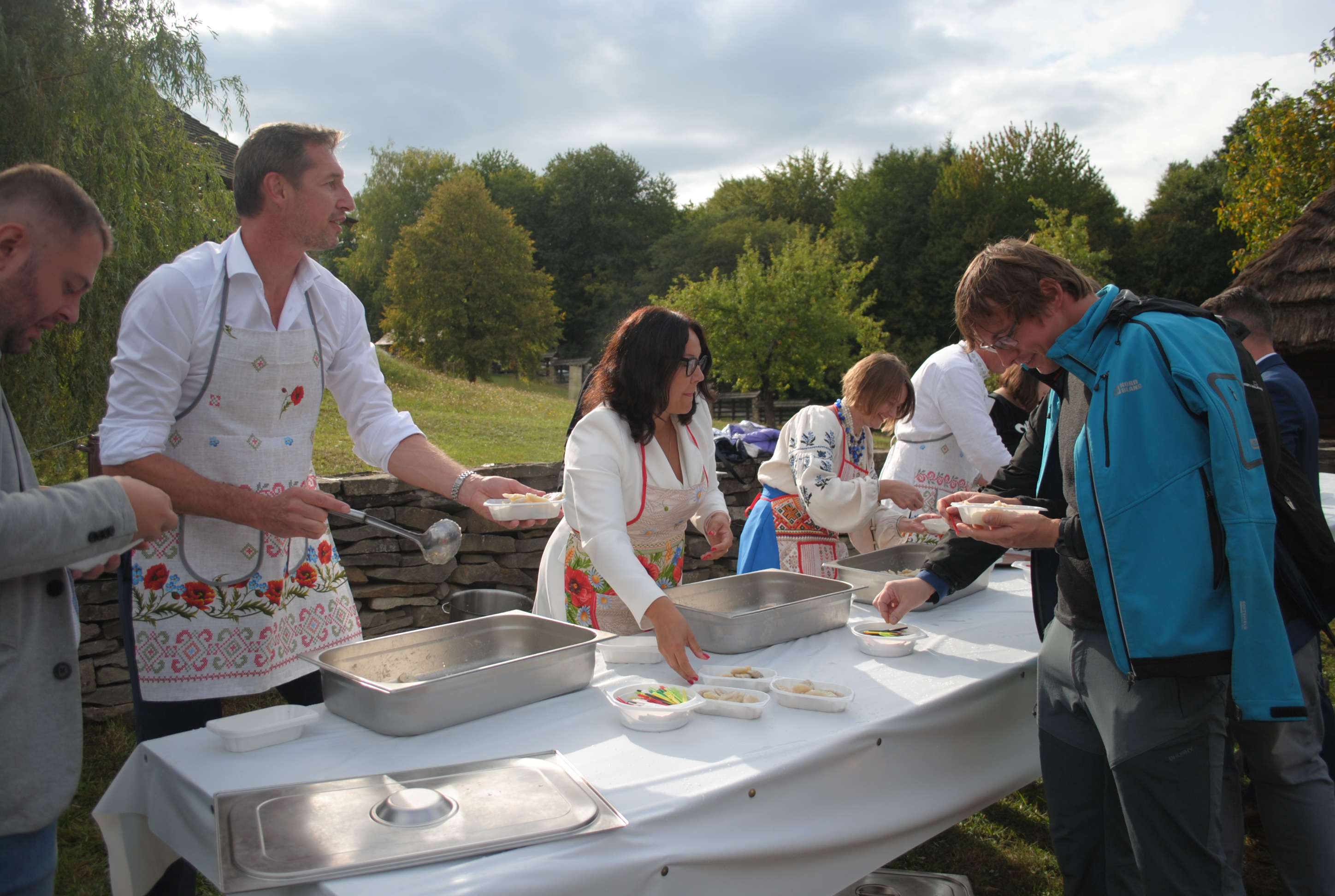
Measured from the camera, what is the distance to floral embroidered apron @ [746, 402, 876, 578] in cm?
338

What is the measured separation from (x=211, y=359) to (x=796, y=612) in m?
1.55

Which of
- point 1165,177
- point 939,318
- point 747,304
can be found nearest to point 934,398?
point 747,304

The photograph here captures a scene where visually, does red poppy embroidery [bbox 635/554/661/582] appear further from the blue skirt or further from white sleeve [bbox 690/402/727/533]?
the blue skirt

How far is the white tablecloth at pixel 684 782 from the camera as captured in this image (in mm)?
1202

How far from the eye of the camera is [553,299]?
39312mm

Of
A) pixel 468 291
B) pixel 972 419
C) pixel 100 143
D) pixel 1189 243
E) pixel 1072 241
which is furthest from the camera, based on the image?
pixel 468 291

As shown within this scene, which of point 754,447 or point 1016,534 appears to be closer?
point 1016,534

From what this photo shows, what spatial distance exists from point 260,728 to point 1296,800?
2422 millimetres

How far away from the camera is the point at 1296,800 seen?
2043 millimetres

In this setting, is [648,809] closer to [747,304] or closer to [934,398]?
[934,398]

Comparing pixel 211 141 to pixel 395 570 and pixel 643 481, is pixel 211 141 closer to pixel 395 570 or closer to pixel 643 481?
pixel 395 570

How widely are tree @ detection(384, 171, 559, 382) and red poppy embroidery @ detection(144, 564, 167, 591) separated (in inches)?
1136

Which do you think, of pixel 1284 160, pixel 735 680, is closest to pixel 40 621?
pixel 735 680

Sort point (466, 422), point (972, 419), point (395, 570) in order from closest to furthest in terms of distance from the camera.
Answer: point (972, 419)
point (395, 570)
point (466, 422)
